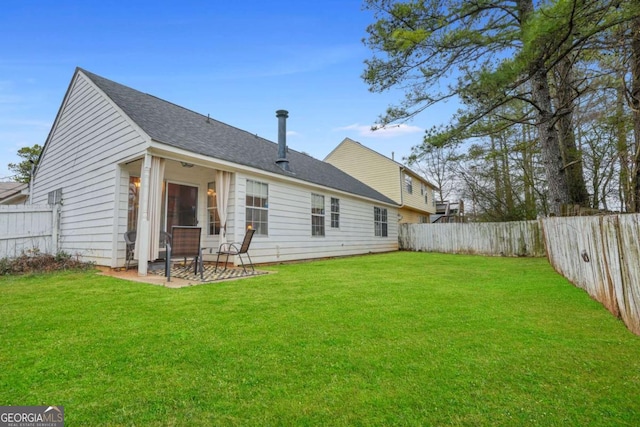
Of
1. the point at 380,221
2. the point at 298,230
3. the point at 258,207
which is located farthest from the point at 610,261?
the point at 380,221

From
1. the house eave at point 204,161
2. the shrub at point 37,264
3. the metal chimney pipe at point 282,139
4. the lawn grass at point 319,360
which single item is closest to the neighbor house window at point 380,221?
the house eave at point 204,161

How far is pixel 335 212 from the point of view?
1107cm

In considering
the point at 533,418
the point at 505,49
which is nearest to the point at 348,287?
the point at 533,418

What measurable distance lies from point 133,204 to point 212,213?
6.12 feet

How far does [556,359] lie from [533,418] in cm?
88

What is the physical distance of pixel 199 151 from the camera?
255 inches

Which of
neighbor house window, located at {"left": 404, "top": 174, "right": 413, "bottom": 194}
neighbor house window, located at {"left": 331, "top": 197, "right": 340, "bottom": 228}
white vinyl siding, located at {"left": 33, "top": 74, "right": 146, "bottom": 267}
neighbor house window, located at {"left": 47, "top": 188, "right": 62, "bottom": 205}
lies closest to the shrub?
white vinyl siding, located at {"left": 33, "top": 74, "right": 146, "bottom": 267}

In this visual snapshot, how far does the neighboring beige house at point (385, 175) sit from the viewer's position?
17000 millimetres

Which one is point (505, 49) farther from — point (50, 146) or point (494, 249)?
point (50, 146)

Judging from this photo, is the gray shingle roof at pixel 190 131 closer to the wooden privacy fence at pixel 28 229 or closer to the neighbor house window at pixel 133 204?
the neighbor house window at pixel 133 204

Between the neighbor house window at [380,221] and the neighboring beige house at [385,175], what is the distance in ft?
6.66

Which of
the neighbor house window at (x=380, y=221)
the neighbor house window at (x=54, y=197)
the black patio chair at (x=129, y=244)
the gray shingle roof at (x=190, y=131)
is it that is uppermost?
the gray shingle roof at (x=190, y=131)

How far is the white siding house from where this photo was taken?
6.17m

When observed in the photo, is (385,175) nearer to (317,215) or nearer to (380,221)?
(380,221)
